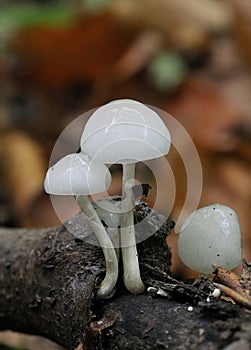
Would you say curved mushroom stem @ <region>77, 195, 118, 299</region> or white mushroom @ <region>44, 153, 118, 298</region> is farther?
curved mushroom stem @ <region>77, 195, 118, 299</region>

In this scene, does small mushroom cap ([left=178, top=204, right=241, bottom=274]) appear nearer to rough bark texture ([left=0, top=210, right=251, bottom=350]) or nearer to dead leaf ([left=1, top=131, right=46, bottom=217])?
rough bark texture ([left=0, top=210, right=251, bottom=350])

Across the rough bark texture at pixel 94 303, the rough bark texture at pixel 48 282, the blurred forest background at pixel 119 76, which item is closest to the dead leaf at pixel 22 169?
the blurred forest background at pixel 119 76

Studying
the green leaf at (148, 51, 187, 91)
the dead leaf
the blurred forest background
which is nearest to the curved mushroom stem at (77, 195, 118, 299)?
the blurred forest background

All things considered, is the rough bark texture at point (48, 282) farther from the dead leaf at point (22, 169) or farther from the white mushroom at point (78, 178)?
the dead leaf at point (22, 169)

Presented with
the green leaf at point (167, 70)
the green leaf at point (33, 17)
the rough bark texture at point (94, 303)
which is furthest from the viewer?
the green leaf at point (33, 17)

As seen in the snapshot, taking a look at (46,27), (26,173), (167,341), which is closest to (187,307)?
(167,341)

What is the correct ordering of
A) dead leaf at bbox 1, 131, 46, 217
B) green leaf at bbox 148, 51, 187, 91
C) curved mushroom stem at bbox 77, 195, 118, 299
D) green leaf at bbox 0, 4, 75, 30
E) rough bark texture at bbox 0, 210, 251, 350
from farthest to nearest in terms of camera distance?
green leaf at bbox 0, 4, 75, 30
green leaf at bbox 148, 51, 187, 91
dead leaf at bbox 1, 131, 46, 217
curved mushroom stem at bbox 77, 195, 118, 299
rough bark texture at bbox 0, 210, 251, 350

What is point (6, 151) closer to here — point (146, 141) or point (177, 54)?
point (177, 54)
